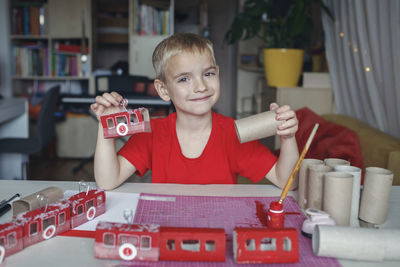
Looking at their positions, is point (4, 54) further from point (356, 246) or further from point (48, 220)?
point (356, 246)

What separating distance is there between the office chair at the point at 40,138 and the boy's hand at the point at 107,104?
198 centimetres

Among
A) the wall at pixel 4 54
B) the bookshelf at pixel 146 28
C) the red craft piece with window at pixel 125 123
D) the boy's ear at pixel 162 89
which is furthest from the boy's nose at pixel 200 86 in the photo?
the wall at pixel 4 54

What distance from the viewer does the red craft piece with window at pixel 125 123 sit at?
836 mm

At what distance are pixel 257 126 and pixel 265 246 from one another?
31cm

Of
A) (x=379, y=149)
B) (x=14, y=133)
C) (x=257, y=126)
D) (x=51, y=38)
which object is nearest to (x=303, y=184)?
(x=257, y=126)

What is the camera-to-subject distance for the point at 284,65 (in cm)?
266

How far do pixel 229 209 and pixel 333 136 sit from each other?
3.54 feet

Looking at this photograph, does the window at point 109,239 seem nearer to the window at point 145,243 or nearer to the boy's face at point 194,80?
the window at point 145,243

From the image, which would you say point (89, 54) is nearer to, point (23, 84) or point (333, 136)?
point (23, 84)

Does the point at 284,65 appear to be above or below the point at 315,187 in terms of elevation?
above

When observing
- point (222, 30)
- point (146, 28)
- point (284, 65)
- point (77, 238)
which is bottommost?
point (77, 238)

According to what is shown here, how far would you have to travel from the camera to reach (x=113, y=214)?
816 mm

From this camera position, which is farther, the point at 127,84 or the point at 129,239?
the point at 127,84

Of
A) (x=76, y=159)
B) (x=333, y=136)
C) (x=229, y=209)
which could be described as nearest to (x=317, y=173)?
(x=229, y=209)
